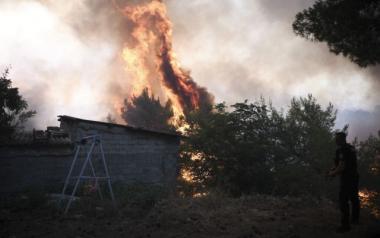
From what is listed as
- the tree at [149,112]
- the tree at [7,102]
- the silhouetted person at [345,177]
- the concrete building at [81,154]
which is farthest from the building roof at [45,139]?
the tree at [149,112]

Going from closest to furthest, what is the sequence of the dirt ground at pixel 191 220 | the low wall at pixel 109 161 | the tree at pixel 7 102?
the dirt ground at pixel 191 220 < the low wall at pixel 109 161 < the tree at pixel 7 102

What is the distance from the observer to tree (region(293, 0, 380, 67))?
1030 cm

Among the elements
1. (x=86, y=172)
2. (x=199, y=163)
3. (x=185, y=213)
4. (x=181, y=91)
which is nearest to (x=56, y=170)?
(x=86, y=172)

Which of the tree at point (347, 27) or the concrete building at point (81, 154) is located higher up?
the tree at point (347, 27)

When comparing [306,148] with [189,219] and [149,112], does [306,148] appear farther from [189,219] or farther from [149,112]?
[149,112]

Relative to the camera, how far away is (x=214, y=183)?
1866 centimetres

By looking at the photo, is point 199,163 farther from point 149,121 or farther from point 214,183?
point 149,121

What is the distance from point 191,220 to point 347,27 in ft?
22.5

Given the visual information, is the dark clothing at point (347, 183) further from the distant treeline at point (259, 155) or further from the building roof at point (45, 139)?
the building roof at point (45, 139)

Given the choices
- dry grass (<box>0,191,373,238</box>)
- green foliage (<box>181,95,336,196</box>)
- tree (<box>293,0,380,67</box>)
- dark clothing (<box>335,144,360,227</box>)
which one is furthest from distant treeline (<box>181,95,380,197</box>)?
dark clothing (<box>335,144,360,227</box>)

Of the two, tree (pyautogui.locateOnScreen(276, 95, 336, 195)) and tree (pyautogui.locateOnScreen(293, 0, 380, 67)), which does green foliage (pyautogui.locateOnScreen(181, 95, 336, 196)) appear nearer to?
tree (pyautogui.locateOnScreen(276, 95, 336, 195))

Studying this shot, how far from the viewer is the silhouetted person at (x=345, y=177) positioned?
7645mm

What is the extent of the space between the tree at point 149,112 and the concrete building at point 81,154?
873 inches

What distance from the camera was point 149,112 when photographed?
4356cm
